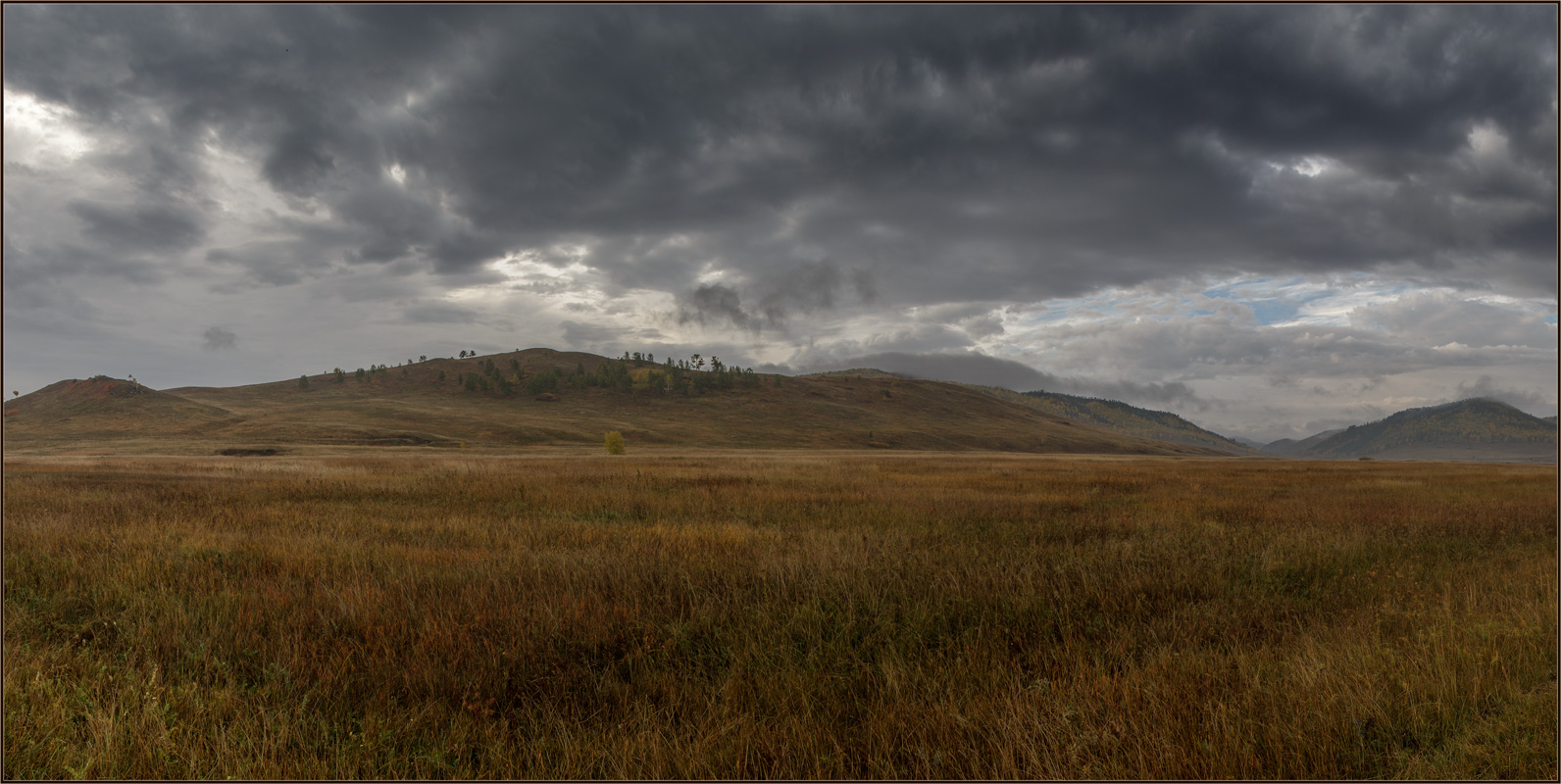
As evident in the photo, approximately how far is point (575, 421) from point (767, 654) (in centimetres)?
13341

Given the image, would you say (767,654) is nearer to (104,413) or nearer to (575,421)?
(575,421)

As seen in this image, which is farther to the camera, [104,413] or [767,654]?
[104,413]

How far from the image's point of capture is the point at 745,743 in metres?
3.95

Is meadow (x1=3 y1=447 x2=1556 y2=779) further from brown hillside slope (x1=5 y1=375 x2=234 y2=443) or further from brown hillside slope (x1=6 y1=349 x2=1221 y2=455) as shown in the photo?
brown hillside slope (x1=5 y1=375 x2=234 y2=443)

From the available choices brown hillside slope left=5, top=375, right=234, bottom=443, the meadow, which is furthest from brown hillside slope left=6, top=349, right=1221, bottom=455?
the meadow

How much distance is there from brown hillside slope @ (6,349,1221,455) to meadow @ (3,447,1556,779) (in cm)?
6174

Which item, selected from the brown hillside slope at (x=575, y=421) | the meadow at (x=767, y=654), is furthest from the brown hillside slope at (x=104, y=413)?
the meadow at (x=767, y=654)

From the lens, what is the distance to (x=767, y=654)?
17.8ft

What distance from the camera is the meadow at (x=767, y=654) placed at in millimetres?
3906

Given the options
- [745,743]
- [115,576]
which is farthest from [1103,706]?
[115,576]

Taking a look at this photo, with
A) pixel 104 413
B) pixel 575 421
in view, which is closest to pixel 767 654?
pixel 575 421

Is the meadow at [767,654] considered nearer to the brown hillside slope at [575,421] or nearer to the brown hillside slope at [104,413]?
the brown hillside slope at [575,421]

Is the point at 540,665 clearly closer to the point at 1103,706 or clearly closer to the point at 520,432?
the point at 1103,706

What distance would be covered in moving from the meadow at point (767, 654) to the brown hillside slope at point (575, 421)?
6174cm
